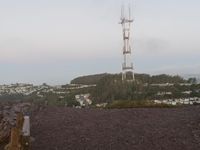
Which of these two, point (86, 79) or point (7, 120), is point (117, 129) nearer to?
point (7, 120)

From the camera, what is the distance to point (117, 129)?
11180mm

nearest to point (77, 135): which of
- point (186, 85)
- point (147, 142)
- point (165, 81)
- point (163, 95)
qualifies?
point (147, 142)

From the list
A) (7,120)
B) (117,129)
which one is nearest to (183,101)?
(117,129)

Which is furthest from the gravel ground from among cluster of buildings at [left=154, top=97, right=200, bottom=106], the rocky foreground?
cluster of buildings at [left=154, top=97, right=200, bottom=106]

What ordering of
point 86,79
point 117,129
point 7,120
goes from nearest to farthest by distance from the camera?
point 117,129 < point 7,120 < point 86,79

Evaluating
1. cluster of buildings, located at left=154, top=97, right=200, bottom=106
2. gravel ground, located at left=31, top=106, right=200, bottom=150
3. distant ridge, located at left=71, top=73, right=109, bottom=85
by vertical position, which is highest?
distant ridge, located at left=71, top=73, right=109, bottom=85

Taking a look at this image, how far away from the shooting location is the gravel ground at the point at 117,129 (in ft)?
32.2

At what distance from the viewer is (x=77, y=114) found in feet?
44.8

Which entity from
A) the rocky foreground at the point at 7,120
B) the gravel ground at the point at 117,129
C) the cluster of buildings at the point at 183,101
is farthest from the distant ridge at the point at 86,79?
the gravel ground at the point at 117,129

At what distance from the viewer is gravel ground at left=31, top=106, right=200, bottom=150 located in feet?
32.2

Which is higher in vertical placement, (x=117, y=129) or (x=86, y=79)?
(x=86, y=79)

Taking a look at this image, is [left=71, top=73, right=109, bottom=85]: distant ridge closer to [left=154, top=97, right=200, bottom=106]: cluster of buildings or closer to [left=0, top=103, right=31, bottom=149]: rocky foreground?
[left=154, top=97, right=200, bottom=106]: cluster of buildings

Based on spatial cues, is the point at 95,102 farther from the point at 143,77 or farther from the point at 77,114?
the point at 77,114

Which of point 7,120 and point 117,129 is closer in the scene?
point 117,129
